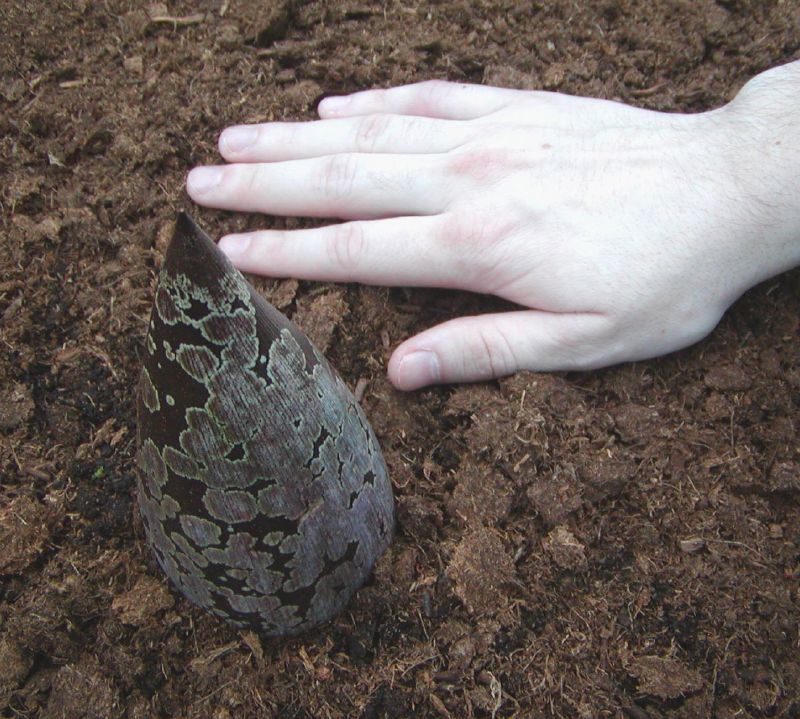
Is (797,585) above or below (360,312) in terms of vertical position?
below

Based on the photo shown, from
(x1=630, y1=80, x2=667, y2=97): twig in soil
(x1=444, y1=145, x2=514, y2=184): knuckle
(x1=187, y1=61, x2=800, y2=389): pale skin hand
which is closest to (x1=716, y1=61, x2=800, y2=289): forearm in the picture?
(x1=187, y1=61, x2=800, y2=389): pale skin hand

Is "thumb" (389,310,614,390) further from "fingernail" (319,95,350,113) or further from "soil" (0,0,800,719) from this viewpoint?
"fingernail" (319,95,350,113)

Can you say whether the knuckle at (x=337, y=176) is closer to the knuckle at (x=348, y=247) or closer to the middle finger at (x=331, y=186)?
the middle finger at (x=331, y=186)

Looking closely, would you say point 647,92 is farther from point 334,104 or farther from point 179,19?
point 179,19

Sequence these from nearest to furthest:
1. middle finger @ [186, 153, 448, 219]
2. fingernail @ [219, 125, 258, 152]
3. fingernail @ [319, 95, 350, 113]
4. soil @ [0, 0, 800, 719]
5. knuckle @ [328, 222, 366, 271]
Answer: soil @ [0, 0, 800, 719]
knuckle @ [328, 222, 366, 271]
middle finger @ [186, 153, 448, 219]
fingernail @ [219, 125, 258, 152]
fingernail @ [319, 95, 350, 113]

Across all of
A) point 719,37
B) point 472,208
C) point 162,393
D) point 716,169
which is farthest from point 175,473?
point 719,37

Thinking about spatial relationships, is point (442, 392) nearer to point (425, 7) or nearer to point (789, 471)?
point (789, 471)

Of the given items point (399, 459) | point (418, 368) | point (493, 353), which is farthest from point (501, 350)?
point (399, 459)
